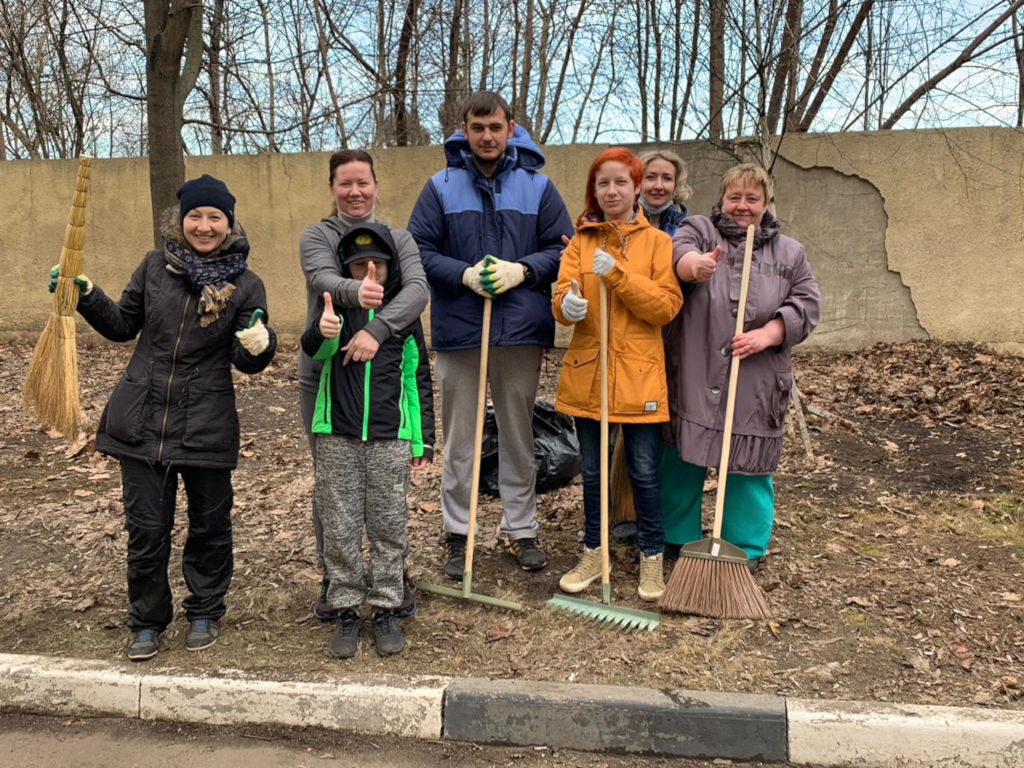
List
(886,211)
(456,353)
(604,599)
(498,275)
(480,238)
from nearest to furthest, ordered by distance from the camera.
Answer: (498,275) < (604,599) < (480,238) < (456,353) < (886,211)

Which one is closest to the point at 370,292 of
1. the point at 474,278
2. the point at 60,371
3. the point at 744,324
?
the point at 474,278

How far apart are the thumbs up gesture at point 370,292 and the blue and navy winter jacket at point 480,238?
25.6 inches

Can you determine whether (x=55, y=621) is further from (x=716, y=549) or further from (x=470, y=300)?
(x=716, y=549)

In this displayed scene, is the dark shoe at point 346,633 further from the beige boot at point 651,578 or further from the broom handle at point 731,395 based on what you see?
the broom handle at point 731,395

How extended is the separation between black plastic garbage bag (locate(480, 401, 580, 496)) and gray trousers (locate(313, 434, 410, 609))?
1.60m

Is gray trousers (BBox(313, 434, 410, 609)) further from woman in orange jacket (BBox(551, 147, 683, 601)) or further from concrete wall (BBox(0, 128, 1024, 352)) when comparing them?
concrete wall (BBox(0, 128, 1024, 352))

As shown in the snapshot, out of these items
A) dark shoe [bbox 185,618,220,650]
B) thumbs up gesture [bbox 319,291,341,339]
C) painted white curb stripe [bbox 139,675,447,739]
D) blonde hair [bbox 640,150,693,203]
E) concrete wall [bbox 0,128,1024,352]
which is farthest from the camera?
concrete wall [bbox 0,128,1024,352]

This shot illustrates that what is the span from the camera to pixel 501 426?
407 cm

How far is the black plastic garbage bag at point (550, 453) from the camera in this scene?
5.07 metres

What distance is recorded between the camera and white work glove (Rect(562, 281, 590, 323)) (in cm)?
353

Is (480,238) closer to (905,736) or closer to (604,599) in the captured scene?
(604,599)

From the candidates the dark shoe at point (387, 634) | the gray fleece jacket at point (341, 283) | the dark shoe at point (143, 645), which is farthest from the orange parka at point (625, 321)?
the dark shoe at point (143, 645)

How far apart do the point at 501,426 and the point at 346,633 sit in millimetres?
1213

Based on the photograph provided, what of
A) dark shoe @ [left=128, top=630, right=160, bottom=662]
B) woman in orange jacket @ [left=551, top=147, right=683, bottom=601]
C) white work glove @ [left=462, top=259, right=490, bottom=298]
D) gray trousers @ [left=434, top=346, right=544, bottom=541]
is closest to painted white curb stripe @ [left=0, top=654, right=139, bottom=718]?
dark shoe @ [left=128, top=630, right=160, bottom=662]
